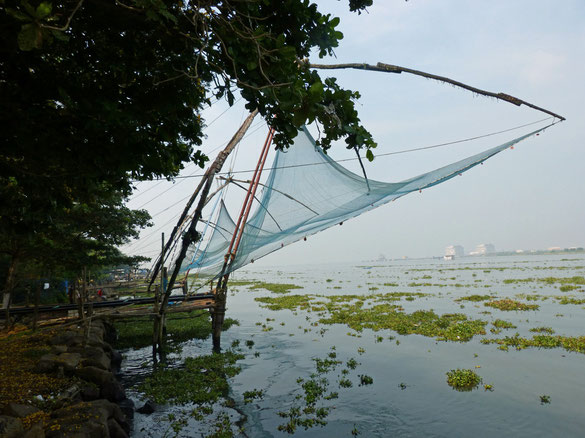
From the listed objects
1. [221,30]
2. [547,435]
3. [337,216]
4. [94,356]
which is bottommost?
[547,435]

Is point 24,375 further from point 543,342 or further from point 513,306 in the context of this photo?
point 513,306

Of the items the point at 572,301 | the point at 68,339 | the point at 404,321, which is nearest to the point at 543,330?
the point at 404,321

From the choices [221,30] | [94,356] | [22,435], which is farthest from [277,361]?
[221,30]

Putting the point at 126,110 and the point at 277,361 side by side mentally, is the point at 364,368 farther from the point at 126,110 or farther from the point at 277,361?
the point at 126,110

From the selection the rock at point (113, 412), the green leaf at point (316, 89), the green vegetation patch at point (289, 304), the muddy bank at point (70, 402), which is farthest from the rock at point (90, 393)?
the green vegetation patch at point (289, 304)

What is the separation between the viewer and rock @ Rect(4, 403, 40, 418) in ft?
16.1

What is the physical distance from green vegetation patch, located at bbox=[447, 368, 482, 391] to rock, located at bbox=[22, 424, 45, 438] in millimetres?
8622

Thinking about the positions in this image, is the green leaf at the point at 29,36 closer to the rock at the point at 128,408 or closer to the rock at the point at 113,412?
the rock at the point at 113,412

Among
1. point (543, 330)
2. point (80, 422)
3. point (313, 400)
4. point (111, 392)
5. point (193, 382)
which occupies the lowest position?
point (543, 330)

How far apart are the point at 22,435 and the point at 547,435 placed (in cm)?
862

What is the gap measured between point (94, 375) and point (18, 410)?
2.55m

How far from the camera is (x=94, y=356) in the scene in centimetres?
844

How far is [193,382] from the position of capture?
8.77m

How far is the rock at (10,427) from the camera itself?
4.23m
